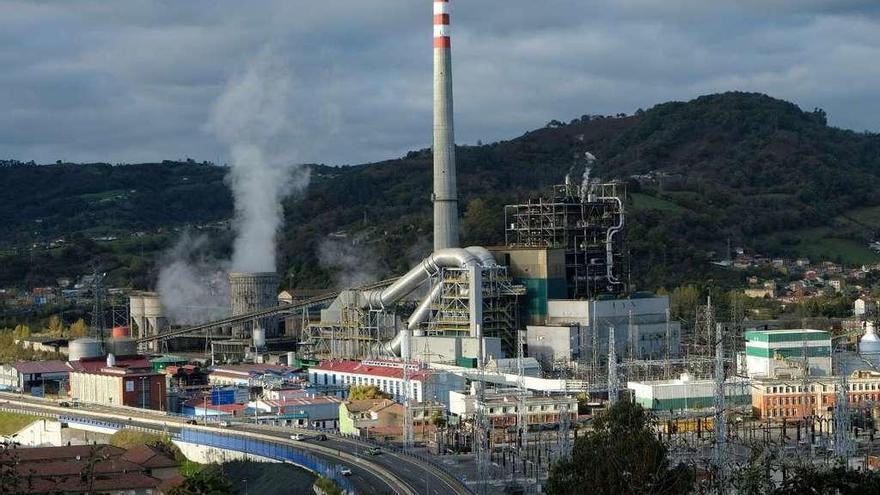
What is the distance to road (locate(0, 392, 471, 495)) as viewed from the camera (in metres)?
51.2

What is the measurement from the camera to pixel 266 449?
2365 inches

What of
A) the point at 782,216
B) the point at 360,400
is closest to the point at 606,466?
the point at 360,400

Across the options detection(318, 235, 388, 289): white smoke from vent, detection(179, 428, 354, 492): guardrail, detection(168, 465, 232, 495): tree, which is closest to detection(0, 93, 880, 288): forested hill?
detection(318, 235, 388, 289): white smoke from vent

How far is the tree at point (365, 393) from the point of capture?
71500 millimetres

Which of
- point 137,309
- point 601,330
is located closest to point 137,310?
point 137,309

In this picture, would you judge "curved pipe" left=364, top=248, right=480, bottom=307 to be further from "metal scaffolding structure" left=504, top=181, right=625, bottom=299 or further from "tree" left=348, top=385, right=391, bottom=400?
"tree" left=348, top=385, right=391, bottom=400

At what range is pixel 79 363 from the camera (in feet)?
275

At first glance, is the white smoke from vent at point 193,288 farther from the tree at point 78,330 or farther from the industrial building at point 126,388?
the industrial building at point 126,388

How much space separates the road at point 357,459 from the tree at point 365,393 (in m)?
5.43

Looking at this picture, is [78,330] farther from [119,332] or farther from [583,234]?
[583,234]

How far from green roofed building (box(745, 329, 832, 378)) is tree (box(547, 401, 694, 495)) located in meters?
29.5

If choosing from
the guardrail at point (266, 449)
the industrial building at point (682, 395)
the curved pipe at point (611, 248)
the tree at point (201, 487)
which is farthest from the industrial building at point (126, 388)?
the tree at point (201, 487)

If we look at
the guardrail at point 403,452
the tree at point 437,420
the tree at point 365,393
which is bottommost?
the guardrail at point 403,452

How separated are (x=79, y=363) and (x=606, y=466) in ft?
152
